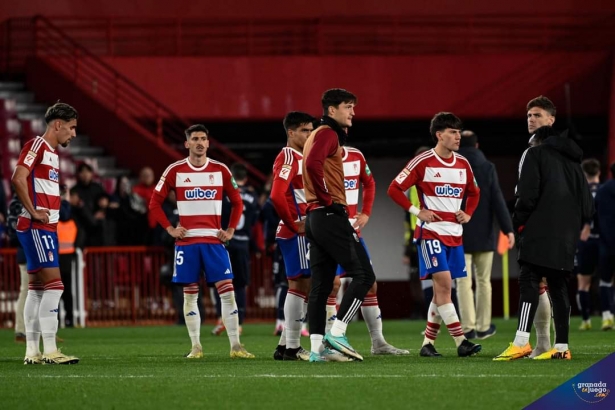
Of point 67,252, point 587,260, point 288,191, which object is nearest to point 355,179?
point 288,191

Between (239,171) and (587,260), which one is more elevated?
(239,171)

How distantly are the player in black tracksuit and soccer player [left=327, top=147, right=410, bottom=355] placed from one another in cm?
168

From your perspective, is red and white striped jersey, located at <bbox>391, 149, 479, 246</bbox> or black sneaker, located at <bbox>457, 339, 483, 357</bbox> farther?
red and white striped jersey, located at <bbox>391, 149, 479, 246</bbox>

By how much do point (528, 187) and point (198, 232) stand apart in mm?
3065

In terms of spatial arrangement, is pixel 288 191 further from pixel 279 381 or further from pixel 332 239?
pixel 279 381

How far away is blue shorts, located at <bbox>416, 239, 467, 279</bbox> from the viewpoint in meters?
10.9

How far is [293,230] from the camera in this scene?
36.5 feet

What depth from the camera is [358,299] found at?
10141mm

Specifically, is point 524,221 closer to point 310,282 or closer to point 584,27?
point 310,282

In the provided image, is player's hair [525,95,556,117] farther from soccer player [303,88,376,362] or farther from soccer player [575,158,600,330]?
soccer player [575,158,600,330]

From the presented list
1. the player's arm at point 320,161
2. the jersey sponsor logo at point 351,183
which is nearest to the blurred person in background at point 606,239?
the jersey sponsor logo at point 351,183

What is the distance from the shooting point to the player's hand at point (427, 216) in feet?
35.9

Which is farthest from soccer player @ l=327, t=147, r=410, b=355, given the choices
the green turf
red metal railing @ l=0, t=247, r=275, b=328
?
red metal railing @ l=0, t=247, r=275, b=328

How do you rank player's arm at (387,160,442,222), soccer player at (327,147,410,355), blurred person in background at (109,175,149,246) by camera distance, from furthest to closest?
1. blurred person in background at (109,175,149,246)
2. soccer player at (327,147,410,355)
3. player's arm at (387,160,442,222)
